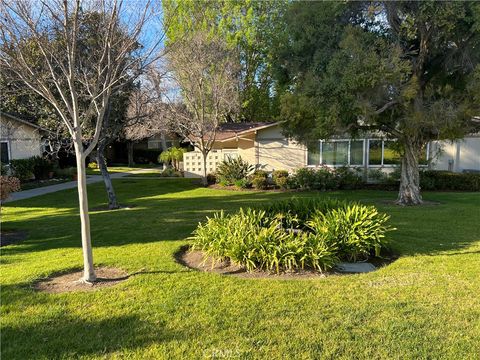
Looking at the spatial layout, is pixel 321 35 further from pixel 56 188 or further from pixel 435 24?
pixel 56 188

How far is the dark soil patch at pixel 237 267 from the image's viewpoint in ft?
18.1

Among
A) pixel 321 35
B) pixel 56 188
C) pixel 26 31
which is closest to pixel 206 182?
pixel 56 188

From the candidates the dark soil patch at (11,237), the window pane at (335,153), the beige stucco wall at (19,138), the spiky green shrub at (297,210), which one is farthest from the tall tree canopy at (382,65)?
the beige stucco wall at (19,138)

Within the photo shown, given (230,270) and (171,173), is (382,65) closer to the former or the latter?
(230,270)

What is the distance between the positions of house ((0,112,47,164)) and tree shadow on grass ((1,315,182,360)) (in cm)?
1589

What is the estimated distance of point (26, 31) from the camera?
5137mm

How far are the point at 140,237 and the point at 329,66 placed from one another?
21.5 ft

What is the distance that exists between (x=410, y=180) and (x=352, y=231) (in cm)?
759

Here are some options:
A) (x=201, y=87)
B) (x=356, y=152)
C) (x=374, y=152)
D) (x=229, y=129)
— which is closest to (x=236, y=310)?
(x=201, y=87)

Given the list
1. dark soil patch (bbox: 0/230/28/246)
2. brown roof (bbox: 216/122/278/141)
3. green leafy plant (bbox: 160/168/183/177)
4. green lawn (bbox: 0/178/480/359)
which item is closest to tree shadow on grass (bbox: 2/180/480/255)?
green lawn (bbox: 0/178/480/359)

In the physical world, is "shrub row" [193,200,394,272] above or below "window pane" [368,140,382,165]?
below

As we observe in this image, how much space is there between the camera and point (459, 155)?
18484 millimetres

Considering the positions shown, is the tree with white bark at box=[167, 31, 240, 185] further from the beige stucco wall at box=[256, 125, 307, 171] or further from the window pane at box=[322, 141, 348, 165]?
the window pane at box=[322, 141, 348, 165]

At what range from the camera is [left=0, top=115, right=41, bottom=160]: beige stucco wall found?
18.5 m
